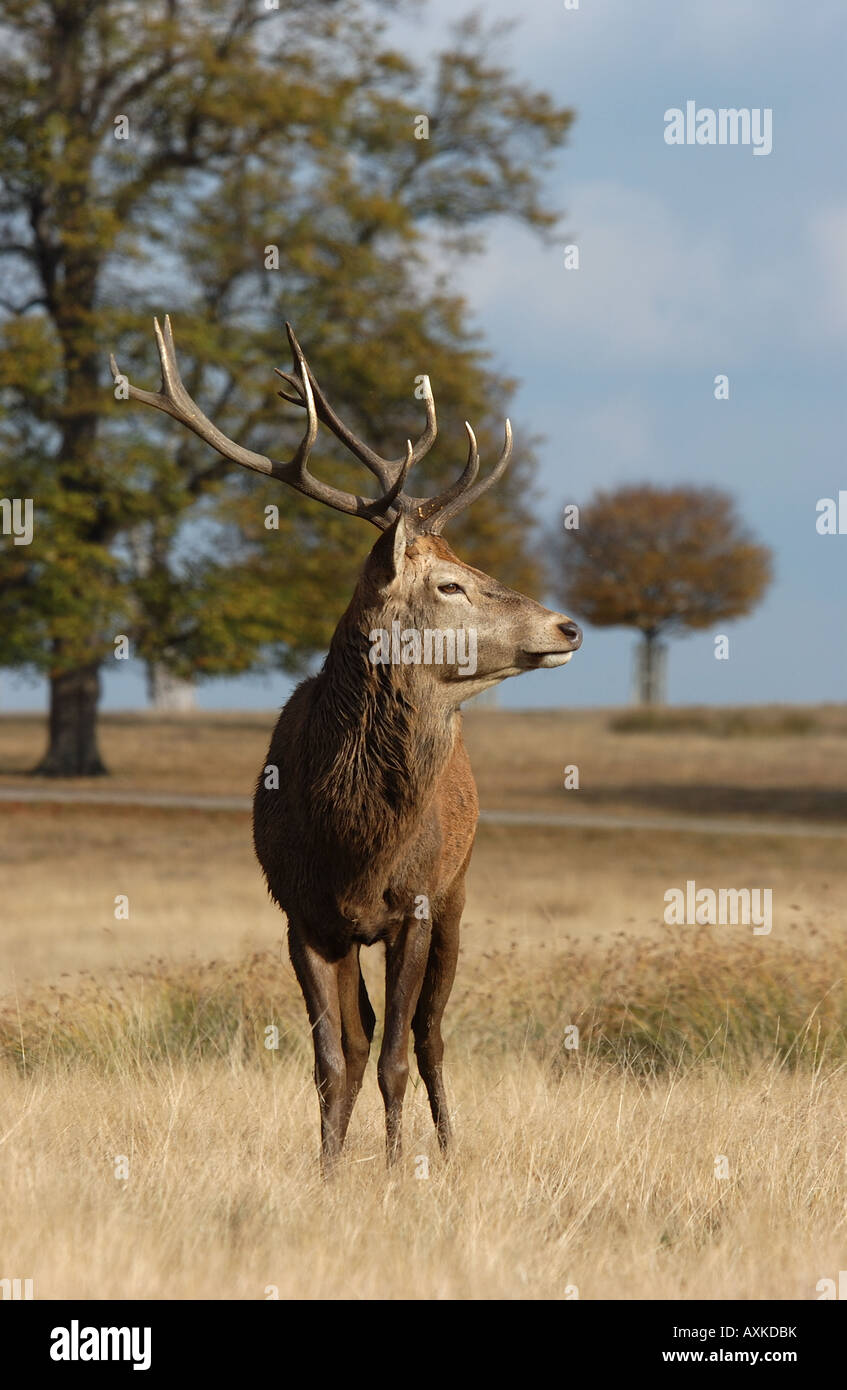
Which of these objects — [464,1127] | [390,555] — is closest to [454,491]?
[390,555]

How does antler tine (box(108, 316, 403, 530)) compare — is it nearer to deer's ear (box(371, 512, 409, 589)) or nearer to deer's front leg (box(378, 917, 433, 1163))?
deer's ear (box(371, 512, 409, 589))

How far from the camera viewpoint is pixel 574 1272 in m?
4.57

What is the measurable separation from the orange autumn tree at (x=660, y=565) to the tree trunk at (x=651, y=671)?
8cm

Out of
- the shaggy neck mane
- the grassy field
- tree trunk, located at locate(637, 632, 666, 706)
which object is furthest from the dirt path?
tree trunk, located at locate(637, 632, 666, 706)

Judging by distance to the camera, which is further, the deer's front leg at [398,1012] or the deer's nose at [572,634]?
the deer's front leg at [398,1012]

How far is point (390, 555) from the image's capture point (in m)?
5.55

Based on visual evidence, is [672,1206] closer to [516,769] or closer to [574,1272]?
[574,1272]

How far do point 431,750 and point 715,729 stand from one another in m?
40.6

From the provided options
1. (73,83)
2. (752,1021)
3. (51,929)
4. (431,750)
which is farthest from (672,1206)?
(73,83)

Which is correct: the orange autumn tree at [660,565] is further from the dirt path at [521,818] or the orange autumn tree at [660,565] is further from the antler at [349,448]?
the antler at [349,448]

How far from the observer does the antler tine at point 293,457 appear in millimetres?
5945

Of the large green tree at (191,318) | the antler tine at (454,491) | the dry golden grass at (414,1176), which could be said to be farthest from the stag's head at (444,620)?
the large green tree at (191,318)

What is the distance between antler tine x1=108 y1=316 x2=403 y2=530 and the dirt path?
18242 millimetres
